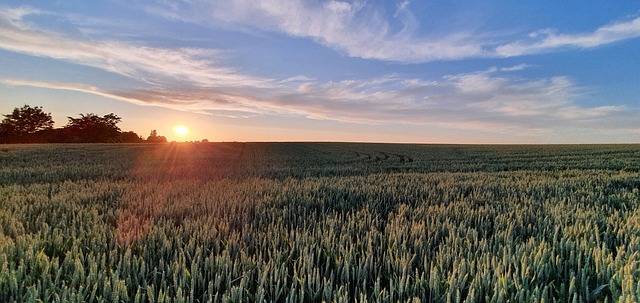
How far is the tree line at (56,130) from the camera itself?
7656cm

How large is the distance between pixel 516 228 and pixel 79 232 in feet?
16.6

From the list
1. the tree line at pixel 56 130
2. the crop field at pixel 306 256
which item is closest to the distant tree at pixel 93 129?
the tree line at pixel 56 130

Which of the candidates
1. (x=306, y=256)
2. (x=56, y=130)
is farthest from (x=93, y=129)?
(x=306, y=256)

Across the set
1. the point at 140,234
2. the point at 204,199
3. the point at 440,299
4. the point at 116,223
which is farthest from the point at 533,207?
the point at 116,223

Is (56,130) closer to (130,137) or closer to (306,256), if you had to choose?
(130,137)

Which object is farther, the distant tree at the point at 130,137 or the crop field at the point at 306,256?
the distant tree at the point at 130,137

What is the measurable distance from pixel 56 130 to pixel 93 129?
7.03 metres

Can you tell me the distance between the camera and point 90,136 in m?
81.8

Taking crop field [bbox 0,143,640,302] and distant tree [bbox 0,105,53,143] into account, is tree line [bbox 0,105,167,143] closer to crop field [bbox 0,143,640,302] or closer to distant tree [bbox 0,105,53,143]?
distant tree [bbox 0,105,53,143]

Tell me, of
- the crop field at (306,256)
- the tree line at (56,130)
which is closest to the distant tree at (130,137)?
the tree line at (56,130)

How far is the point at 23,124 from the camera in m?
82.6

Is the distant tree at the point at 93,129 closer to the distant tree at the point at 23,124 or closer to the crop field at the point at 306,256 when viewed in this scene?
the distant tree at the point at 23,124

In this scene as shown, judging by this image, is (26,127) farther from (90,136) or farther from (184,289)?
(184,289)

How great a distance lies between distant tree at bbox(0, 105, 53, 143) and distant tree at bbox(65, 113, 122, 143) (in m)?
5.81
